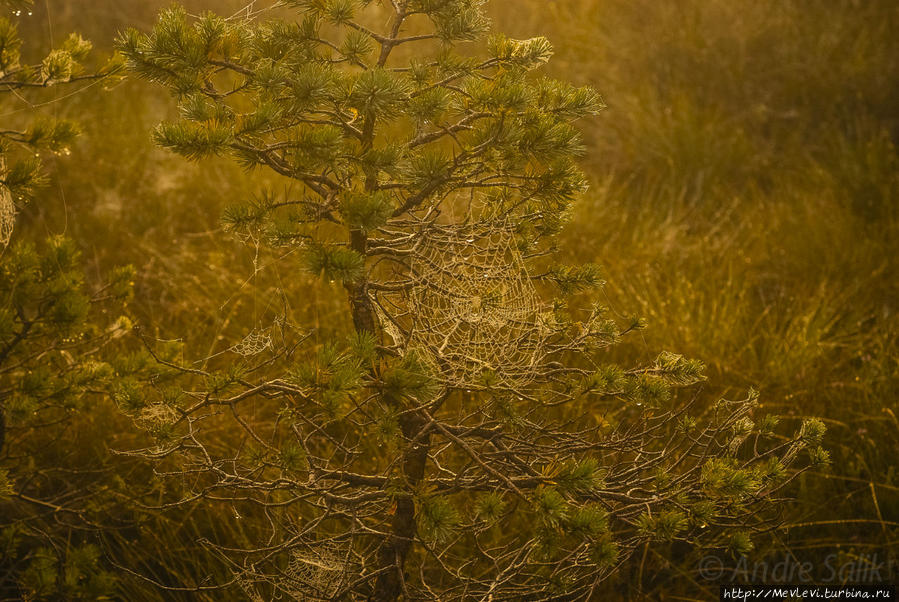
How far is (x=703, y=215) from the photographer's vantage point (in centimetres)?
494

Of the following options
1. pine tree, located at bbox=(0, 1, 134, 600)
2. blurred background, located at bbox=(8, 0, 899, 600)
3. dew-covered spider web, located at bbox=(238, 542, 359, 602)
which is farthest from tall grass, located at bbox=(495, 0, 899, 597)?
pine tree, located at bbox=(0, 1, 134, 600)

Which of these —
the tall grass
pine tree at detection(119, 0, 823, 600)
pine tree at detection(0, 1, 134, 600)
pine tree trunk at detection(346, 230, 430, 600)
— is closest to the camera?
pine tree at detection(119, 0, 823, 600)

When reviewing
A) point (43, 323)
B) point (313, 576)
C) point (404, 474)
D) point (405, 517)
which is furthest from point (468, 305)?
point (43, 323)

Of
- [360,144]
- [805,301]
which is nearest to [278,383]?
[360,144]

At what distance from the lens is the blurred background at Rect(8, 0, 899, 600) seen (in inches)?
114

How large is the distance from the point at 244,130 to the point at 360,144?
0.26m

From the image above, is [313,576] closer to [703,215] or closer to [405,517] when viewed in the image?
[405,517]

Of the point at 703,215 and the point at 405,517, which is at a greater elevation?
the point at 405,517

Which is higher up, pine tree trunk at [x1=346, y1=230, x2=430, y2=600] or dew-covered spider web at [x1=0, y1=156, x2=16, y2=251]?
dew-covered spider web at [x1=0, y1=156, x2=16, y2=251]

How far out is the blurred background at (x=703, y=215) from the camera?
9.50ft

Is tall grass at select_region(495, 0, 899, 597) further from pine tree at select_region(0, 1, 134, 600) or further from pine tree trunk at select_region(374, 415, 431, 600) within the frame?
pine tree at select_region(0, 1, 134, 600)

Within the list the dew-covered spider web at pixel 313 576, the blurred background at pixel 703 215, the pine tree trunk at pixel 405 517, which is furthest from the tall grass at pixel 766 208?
the dew-covered spider web at pixel 313 576

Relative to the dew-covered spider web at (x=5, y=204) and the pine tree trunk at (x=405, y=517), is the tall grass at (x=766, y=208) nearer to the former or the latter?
the pine tree trunk at (x=405, y=517)

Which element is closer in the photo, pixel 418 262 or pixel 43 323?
pixel 418 262
